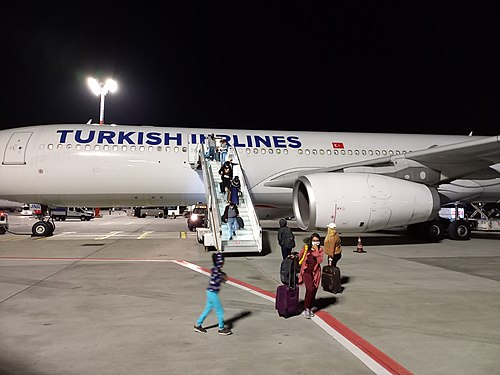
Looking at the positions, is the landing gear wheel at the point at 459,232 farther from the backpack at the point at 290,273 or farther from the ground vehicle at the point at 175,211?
the ground vehicle at the point at 175,211

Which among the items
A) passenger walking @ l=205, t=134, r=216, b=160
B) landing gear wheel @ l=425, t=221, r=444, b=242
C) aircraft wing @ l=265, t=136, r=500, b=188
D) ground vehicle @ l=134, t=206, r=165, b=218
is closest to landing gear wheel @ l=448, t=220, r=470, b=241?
landing gear wheel @ l=425, t=221, r=444, b=242

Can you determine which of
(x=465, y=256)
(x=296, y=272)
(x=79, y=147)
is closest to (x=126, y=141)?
(x=79, y=147)

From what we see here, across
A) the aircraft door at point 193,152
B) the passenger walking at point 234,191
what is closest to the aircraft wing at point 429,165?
the passenger walking at point 234,191

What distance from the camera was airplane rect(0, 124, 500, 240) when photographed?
34.9 ft

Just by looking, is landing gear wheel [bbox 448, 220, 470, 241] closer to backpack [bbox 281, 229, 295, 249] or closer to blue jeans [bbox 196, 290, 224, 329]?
backpack [bbox 281, 229, 295, 249]

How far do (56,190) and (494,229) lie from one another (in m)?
22.5

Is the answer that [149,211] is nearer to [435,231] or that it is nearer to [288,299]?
[435,231]

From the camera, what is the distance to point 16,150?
509 inches

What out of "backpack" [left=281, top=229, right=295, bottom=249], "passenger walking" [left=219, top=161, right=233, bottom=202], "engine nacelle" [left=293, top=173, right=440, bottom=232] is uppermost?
"passenger walking" [left=219, top=161, right=233, bottom=202]

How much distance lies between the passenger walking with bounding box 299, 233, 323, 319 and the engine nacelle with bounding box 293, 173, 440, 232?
4.93m

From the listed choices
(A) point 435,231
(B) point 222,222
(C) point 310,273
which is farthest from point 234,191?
(A) point 435,231

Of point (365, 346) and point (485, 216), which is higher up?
point (485, 216)

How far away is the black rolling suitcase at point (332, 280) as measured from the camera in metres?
6.11

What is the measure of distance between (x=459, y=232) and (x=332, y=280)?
11.1 meters
